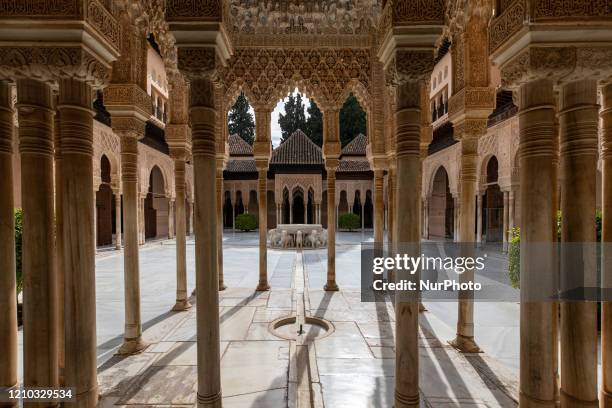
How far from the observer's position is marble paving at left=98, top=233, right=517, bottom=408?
2.84m

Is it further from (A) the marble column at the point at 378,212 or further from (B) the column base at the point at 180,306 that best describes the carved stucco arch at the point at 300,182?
(B) the column base at the point at 180,306

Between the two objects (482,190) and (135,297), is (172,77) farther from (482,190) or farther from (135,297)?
(482,190)

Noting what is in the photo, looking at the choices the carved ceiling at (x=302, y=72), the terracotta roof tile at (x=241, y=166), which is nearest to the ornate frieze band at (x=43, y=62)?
the carved ceiling at (x=302, y=72)

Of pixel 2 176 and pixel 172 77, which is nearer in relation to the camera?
pixel 2 176

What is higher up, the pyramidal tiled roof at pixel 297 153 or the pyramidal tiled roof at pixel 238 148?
the pyramidal tiled roof at pixel 238 148

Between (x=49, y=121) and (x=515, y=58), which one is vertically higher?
(x=515, y=58)

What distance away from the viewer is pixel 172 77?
16.4 feet

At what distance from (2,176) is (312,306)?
436 centimetres

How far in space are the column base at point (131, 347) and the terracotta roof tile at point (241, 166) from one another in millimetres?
20182

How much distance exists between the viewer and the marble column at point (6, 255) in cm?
218

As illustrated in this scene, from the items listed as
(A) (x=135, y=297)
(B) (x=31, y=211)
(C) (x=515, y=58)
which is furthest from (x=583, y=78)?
(A) (x=135, y=297)

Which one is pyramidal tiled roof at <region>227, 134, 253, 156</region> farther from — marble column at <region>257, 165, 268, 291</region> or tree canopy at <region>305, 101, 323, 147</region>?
marble column at <region>257, 165, 268, 291</region>

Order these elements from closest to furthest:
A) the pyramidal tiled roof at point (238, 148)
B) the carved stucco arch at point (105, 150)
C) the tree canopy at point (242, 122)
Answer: the carved stucco arch at point (105, 150), the pyramidal tiled roof at point (238, 148), the tree canopy at point (242, 122)

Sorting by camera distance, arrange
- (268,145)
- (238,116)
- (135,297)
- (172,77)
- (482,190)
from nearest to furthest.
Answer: (135,297)
(172,77)
(268,145)
(482,190)
(238,116)
